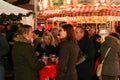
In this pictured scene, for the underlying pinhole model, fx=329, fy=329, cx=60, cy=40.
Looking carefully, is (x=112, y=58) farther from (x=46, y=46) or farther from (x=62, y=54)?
(x=62, y=54)

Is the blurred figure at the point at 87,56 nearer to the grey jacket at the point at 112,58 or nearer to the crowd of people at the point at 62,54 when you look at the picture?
the crowd of people at the point at 62,54

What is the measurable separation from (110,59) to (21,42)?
86.0 inches

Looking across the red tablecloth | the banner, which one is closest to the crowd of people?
the red tablecloth

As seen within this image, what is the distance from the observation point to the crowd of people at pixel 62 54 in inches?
213

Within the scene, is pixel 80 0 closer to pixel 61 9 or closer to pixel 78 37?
pixel 61 9

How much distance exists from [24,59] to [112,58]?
2.19 m

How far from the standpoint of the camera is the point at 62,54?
533cm

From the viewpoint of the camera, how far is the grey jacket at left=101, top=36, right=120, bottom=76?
22.3 ft

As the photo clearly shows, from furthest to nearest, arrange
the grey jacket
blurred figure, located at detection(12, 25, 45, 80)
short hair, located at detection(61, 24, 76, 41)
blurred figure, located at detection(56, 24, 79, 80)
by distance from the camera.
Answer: the grey jacket
short hair, located at detection(61, 24, 76, 41)
blurred figure, located at detection(12, 25, 45, 80)
blurred figure, located at detection(56, 24, 79, 80)

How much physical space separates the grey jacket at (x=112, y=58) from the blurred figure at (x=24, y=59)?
180 centimetres

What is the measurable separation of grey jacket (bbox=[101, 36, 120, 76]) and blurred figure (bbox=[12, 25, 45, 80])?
1802 millimetres

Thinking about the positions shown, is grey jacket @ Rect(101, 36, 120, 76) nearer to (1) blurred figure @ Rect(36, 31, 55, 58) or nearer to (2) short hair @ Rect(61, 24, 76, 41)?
(1) blurred figure @ Rect(36, 31, 55, 58)

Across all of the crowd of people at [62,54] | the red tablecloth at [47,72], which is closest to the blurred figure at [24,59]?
the crowd of people at [62,54]

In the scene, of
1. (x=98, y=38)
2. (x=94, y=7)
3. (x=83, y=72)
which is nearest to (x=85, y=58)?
(x=83, y=72)
